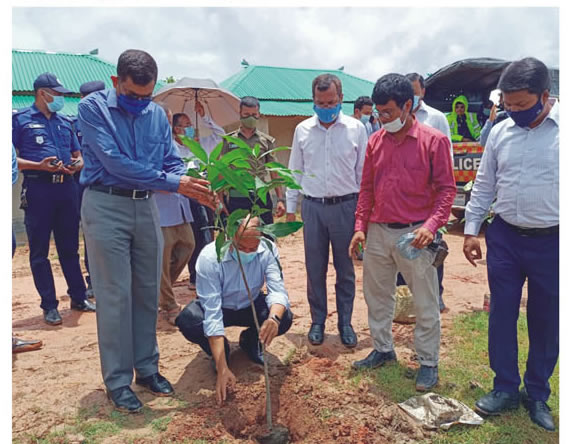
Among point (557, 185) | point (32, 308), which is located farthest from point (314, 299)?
point (32, 308)

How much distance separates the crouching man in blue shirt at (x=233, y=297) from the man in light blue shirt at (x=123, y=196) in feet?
1.10

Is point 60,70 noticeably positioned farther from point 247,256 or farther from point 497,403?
point 497,403

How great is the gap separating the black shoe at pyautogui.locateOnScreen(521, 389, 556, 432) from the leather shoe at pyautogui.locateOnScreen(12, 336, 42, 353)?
138 inches

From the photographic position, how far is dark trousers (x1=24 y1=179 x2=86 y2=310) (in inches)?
168

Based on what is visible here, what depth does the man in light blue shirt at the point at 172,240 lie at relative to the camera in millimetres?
4352

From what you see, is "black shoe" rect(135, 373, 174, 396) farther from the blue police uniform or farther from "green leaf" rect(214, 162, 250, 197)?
the blue police uniform

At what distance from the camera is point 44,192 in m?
4.28

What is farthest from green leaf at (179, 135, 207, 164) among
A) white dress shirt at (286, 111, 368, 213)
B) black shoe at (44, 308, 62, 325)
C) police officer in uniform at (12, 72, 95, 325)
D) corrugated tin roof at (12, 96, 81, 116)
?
corrugated tin roof at (12, 96, 81, 116)

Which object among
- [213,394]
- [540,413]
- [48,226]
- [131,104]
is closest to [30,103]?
[48,226]

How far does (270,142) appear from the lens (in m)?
4.70

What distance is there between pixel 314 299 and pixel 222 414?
1311 millimetres

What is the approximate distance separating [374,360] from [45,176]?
3.23 meters

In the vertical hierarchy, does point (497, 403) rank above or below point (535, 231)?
below

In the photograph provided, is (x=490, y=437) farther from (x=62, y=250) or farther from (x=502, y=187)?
(x=62, y=250)
